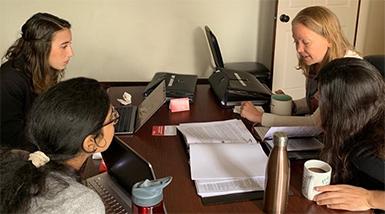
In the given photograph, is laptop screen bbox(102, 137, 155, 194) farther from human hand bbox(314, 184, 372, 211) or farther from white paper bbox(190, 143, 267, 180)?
human hand bbox(314, 184, 372, 211)

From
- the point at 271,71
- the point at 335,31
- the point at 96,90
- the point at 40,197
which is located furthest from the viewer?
the point at 271,71

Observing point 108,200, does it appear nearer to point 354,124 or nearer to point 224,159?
point 224,159

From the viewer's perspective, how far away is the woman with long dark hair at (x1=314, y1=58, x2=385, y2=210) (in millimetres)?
1211

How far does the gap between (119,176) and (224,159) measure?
34 cm

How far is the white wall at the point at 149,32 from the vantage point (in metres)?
3.69

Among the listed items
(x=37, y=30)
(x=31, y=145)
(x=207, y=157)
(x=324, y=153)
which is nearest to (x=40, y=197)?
(x=31, y=145)

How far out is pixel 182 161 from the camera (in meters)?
1.39

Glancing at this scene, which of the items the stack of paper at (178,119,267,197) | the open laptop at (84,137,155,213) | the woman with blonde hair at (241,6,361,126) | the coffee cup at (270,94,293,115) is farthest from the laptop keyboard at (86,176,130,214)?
the coffee cup at (270,94,293,115)

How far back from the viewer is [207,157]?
1.38 metres

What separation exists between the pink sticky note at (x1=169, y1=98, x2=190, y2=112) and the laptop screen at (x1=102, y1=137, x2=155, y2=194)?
0.54m

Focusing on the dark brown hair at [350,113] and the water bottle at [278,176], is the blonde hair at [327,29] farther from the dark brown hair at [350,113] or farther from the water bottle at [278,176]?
the water bottle at [278,176]

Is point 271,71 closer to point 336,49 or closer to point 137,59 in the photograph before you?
point 137,59

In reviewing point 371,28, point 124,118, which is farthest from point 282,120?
point 371,28

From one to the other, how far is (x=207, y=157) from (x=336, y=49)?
2.79ft
